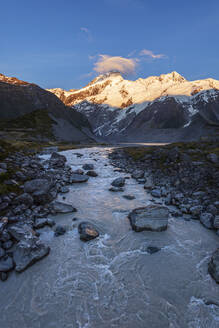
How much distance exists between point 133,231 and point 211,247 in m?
3.83

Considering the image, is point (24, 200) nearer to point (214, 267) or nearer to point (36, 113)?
point (214, 267)

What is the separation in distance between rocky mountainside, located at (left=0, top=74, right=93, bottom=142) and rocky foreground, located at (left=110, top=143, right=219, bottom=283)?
110 metres

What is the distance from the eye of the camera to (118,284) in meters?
6.66

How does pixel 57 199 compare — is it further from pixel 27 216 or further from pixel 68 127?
pixel 68 127

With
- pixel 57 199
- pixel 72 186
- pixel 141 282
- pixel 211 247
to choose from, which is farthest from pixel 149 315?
pixel 72 186

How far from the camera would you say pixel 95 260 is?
7797mm

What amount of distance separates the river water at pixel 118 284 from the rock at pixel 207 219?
36 centimetres

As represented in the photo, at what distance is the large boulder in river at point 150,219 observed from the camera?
9.91m

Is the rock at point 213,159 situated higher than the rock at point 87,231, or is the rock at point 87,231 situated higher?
the rock at point 213,159

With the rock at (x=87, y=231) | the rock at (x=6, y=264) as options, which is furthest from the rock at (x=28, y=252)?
the rock at (x=87, y=231)

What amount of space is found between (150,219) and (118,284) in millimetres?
4323

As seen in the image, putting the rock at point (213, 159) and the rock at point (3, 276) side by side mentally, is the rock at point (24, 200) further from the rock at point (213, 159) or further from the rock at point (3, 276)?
the rock at point (213, 159)

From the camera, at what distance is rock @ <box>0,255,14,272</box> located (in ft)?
22.0

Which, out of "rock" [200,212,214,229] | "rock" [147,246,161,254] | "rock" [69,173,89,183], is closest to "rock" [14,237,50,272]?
"rock" [147,246,161,254]
